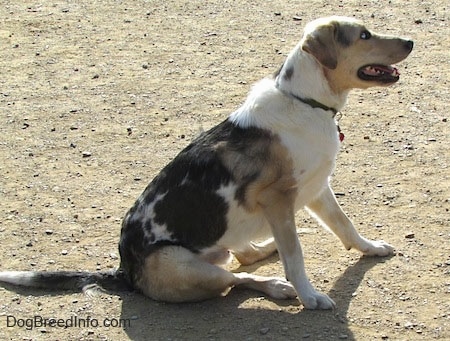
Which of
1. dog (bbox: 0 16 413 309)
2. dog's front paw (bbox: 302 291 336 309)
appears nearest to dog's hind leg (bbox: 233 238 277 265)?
dog (bbox: 0 16 413 309)

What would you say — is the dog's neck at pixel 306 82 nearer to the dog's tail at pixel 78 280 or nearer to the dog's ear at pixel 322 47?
the dog's ear at pixel 322 47

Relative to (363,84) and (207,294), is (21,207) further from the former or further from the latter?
(363,84)

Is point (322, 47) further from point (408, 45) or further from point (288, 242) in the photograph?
point (288, 242)

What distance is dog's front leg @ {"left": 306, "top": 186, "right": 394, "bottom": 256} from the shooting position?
693 centimetres

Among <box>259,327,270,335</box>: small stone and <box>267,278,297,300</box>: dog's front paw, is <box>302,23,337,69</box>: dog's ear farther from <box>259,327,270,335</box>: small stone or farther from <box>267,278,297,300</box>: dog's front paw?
<box>259,327,270,335</box>: small stone

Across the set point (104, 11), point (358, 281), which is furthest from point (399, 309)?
point (104, 11)

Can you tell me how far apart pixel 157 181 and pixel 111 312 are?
2.98 ft

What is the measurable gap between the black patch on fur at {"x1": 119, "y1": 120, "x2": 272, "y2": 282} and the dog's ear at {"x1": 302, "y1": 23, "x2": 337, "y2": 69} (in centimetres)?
59

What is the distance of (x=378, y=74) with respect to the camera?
659 centimetres

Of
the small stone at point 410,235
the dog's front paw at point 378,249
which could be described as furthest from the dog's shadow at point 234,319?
the small stone at point 410,235

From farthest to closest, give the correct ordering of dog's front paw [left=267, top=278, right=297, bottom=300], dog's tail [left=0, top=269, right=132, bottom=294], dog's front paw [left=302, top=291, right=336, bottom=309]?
dog's tail [left=0, top=269, right=132, bottom=294], dog's front paw [left=267, top=278, right=297, bottom=300], dog's front paw [left=302, top=291, right=336, bottom=309]

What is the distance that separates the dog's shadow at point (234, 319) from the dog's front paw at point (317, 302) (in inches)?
1.5

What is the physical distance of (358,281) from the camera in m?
6.65

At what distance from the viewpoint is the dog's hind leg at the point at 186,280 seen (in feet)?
21.0
